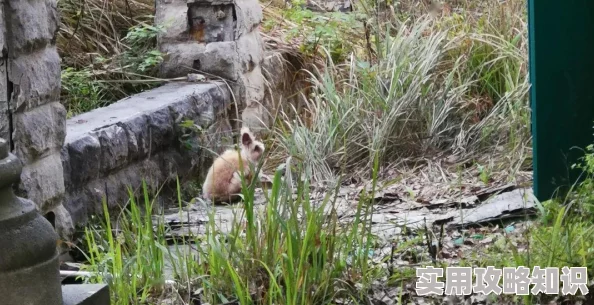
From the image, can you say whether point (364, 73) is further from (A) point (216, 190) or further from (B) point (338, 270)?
(B) point (338, 270)

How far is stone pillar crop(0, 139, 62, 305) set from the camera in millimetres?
2338

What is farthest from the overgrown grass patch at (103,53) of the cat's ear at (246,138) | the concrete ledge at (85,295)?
the concrete ledge at (85,295)

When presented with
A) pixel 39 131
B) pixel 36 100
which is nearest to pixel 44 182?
pixel 39 131

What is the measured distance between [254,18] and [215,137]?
1242mm

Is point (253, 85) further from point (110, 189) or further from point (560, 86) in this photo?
point (560, 86)

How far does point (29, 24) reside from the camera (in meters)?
Result: 4.23

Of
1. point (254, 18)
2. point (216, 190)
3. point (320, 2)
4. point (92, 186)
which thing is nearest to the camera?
point (92, 186)

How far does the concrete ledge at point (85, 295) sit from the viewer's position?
2607 millimetres

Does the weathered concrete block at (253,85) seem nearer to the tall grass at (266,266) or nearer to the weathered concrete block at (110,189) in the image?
the weathered concrete block at (110,189)

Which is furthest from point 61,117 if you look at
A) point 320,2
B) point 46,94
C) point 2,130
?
point 320,2

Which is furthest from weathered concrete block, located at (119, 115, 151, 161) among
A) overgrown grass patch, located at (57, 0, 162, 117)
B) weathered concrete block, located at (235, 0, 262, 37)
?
weathered concrete block, located at (235, 0, 262, 37)

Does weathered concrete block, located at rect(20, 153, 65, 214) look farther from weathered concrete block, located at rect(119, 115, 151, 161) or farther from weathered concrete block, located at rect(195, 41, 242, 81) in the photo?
weathered concrete block, located at rect(195, 41, 242, 81)

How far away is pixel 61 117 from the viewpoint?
457 centimetres

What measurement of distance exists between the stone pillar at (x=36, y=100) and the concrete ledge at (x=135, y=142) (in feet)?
0.75
